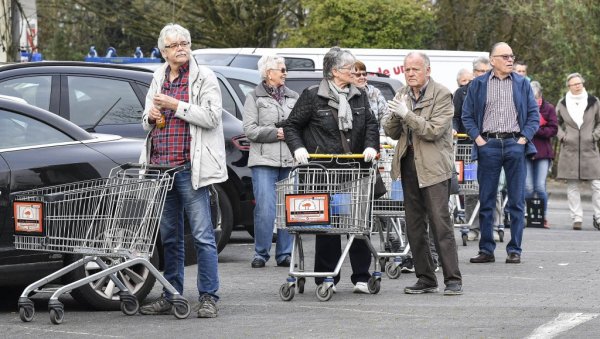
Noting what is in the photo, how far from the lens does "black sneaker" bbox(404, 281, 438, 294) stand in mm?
10789

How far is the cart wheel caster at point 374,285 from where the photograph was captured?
423 inches

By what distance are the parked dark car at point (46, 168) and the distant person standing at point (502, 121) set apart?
393cm

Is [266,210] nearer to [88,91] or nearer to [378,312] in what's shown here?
[88,91]

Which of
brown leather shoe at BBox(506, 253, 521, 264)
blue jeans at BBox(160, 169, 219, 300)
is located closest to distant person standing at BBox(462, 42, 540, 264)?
brown leather shoe at BBox(506, 253, 521, 264)

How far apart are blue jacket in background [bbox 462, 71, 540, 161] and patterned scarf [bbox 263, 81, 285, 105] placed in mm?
1699

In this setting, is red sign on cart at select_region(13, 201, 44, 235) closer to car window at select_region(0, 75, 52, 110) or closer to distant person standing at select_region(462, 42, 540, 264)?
car window at select_region(0, 75, 52, 110)

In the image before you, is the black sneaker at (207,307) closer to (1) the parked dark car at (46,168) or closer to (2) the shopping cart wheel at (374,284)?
(1) the parked dark car at (46,168)

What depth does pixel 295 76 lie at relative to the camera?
15.7 m

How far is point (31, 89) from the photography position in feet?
39.3

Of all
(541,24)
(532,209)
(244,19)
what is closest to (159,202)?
(532,209)


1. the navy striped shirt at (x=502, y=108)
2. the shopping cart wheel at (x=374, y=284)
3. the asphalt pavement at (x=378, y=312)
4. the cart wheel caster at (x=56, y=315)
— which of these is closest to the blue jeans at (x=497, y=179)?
the navy striped shirt at (x=502, y=108)

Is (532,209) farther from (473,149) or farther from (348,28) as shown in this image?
(348,28)

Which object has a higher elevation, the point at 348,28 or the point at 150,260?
the point at 348,28

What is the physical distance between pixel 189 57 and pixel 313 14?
1833 centimetres
